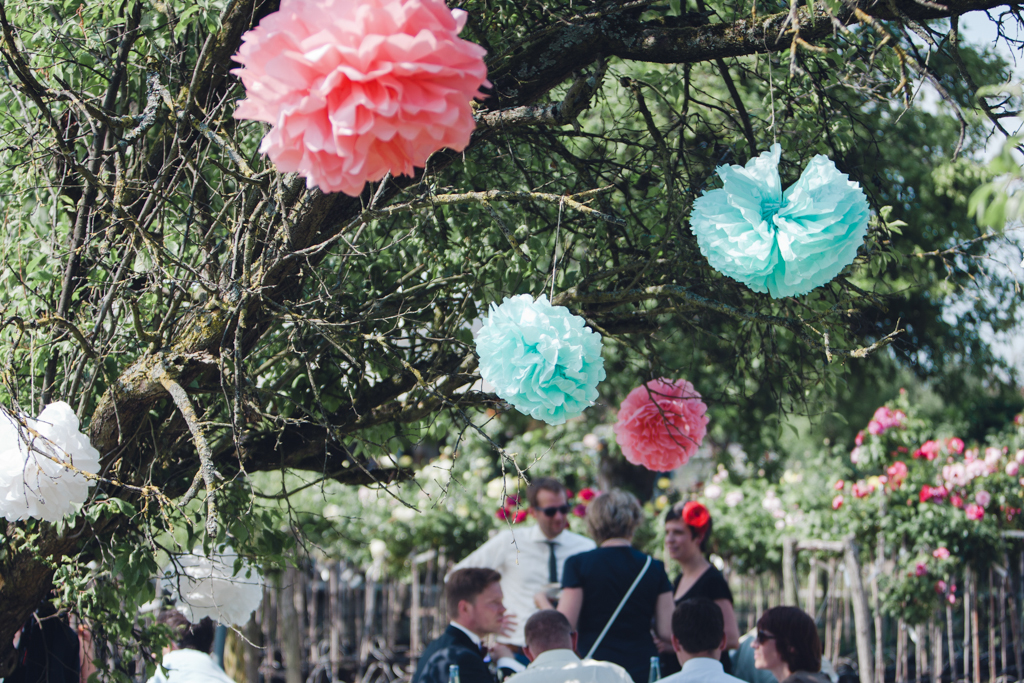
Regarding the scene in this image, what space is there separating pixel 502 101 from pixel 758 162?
721mm

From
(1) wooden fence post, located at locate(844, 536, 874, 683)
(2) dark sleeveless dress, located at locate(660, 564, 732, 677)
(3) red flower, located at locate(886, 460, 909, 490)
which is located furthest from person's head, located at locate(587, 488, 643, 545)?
(3) red flower, located at locate(886, 460, 909, 490)

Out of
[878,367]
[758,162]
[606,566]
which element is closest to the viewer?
[758,162]

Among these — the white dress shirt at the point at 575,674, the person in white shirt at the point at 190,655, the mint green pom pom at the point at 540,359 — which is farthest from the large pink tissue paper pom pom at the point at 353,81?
the person in white shirt at the point at 190,655

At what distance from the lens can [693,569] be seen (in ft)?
12.9

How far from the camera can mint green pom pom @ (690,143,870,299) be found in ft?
5.82

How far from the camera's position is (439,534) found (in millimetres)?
7285

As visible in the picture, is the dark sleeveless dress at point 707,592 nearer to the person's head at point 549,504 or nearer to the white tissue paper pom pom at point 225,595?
the person's head at point 549,504

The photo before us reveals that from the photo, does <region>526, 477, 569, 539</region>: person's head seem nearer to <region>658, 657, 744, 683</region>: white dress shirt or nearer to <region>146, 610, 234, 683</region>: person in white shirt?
<region>658, 657, 744, 683</region>: white dress shirt

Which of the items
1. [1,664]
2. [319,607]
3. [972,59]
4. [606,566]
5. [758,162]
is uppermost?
[972,59]

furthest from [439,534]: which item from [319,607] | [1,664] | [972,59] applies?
[972,59]

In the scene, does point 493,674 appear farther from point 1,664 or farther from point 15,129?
point 15,129

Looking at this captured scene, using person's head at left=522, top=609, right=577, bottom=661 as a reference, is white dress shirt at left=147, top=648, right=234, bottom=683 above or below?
below

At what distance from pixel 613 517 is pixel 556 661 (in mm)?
1027

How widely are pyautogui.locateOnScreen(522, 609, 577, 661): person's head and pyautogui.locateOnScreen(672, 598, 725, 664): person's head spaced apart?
1.37 feet
